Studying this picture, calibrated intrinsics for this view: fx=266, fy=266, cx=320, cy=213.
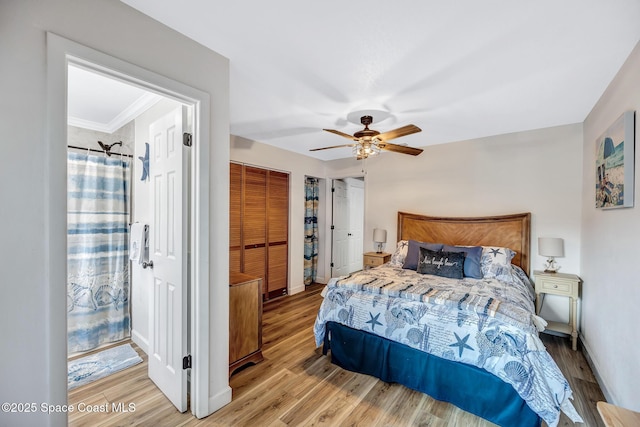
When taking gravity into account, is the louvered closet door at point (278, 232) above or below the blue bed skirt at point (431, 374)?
above

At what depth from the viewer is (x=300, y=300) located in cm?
434

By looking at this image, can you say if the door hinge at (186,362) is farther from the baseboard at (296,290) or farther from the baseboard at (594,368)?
the baseboard at (594,368)

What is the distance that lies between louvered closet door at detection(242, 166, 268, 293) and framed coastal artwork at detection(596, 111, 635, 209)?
148 inches

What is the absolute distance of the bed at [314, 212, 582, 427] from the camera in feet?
5.57

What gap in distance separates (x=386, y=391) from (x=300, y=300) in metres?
2.36

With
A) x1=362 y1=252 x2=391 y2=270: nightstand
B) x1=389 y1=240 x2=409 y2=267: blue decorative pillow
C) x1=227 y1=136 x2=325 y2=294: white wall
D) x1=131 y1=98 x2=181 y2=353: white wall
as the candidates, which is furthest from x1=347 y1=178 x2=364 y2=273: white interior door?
x1=131 y1=98 x2=181 y2=353: white wall

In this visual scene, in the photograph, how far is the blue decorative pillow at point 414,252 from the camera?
333cm

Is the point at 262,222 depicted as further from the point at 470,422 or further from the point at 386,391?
the point at 470,422

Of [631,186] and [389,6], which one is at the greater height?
[389,6]

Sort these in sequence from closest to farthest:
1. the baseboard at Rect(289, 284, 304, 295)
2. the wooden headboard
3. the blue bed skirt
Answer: the blue bed skirt < the wooden headboard < the baseboard at Rect(289, 284, 304, 295)

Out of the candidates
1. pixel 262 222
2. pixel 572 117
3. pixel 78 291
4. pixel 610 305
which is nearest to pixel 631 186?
pixel 610 305

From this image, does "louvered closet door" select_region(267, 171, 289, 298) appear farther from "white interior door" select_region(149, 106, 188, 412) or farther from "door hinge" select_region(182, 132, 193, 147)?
"door hinge" select_region(182, 132, 193, 147)

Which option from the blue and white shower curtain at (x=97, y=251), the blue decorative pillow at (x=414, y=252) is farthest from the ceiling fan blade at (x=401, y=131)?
the blue and white shower curtain at (x=97, y=251)

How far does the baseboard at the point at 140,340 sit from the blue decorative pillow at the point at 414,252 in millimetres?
2989
